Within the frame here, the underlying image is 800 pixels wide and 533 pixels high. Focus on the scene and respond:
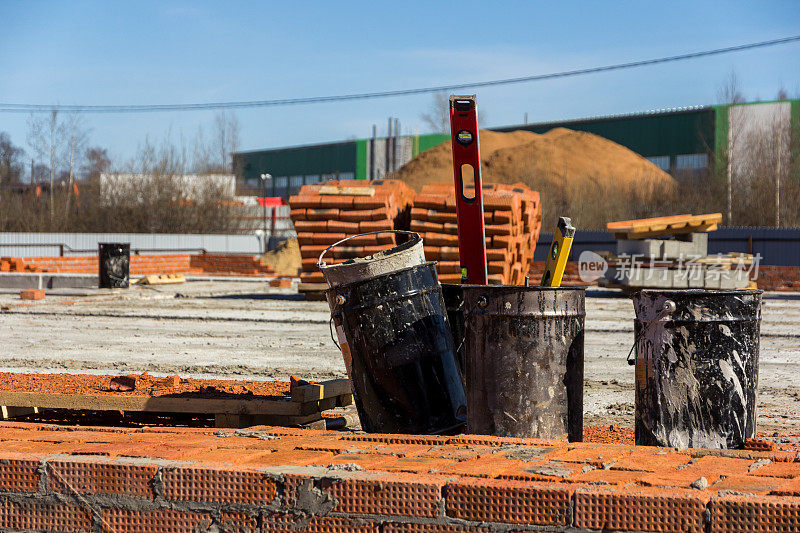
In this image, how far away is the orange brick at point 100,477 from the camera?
134 inches

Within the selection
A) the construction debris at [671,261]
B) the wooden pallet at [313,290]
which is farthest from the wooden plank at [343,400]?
the construction debris at [671,261]

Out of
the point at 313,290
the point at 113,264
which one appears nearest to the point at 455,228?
the point at 313,290

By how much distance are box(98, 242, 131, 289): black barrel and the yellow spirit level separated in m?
17.8

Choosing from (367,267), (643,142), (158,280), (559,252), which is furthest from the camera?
(643,142)

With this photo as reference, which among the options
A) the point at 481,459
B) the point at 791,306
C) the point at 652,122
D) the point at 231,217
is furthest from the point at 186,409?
the point at 652,122

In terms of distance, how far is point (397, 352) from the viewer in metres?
4.73

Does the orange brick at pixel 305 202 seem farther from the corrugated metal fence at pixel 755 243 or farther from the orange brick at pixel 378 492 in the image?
the corrugated metal fence at pixel 755 243

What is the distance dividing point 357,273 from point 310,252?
12.5 meters

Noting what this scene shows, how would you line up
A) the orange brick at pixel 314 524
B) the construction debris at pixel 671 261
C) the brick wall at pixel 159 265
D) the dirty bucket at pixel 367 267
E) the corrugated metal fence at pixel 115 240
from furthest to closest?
the corrugated metal fence at pixel 115 240 → the brick wall at pixel 159 265 → the construction debris at pixel 671 261 → the dirty bucket at pixel 367 267 → the orange brick at pixel 314 524

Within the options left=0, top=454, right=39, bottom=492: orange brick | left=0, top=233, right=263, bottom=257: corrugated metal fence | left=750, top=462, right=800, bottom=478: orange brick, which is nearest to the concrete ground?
left=750, top=462, right=800, bottom=478: orange brick

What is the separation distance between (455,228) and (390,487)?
1288cm

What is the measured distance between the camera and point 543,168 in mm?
46469

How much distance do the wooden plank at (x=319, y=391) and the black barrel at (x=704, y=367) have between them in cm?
203

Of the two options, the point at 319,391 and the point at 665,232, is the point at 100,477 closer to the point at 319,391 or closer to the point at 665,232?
the point at 319,391
